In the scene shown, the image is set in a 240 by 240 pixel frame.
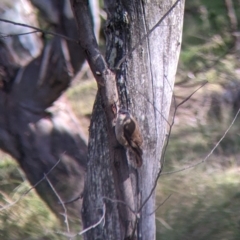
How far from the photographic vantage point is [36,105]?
4285 mm

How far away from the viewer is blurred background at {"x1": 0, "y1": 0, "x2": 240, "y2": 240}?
4.20 meters

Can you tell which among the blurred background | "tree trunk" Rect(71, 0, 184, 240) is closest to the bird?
"tree trunk" Rect(71, 0, 184, 240)

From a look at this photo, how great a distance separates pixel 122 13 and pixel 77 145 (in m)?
2.03

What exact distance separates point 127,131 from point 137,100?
41cm

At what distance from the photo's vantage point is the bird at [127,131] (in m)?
2.05

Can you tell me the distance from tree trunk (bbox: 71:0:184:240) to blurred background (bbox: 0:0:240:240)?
138 mm

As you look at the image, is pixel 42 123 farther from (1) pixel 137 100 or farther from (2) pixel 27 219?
(1) pixel 137 100

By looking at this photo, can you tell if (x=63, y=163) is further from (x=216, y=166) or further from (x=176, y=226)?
(x=216, y=166)

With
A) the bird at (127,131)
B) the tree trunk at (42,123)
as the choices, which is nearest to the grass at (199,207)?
the tree trunk at (42,123)

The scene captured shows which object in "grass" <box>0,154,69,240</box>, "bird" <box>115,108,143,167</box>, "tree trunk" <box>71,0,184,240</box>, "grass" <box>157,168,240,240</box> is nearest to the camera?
"bird" <box>115,108,143,167</box>

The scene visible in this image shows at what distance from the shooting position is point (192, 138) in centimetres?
600

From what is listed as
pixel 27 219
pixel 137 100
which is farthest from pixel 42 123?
pixel 137 100

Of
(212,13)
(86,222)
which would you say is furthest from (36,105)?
(212,13)

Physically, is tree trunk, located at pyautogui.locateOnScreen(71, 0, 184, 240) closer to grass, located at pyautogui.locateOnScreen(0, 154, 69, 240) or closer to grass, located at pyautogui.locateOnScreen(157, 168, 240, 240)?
grass, located at pyautogui.locateOnScreen(157, 168, 240, 240)
